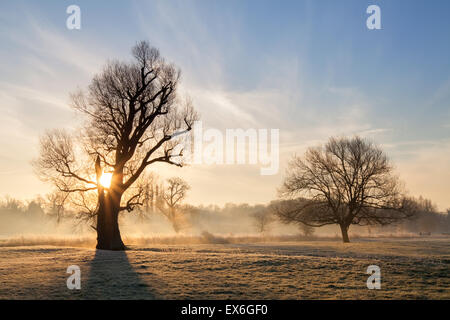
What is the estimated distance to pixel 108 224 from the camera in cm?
2531

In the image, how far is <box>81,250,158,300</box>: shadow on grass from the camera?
33.3 ft

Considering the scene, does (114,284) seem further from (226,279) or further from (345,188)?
(345,188)

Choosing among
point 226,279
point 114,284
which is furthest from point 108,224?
point 226,279

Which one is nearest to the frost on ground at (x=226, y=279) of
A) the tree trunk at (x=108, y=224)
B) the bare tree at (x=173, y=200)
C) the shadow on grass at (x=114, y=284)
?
the shadow on grass at (x=114, y=284)

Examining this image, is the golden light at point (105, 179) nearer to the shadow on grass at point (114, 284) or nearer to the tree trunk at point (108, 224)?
the tree trunk at point (108, 224)

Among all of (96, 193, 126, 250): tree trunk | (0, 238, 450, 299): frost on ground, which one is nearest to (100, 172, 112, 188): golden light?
(96, 193, 126, 250): tree trunk

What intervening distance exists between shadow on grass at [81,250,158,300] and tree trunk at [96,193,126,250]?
359 inches

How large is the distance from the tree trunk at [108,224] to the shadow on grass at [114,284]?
9131 millimetres

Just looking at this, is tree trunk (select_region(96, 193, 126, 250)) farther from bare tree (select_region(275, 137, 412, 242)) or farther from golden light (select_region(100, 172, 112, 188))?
bare tree (select_region(275, 137, 412, 242))

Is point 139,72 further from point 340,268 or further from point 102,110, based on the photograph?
point 340,268

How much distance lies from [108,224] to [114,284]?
1449 centimetres
